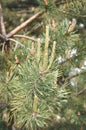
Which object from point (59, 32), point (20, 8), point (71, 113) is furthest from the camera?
point (20, 8)

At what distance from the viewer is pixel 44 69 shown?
134 cm

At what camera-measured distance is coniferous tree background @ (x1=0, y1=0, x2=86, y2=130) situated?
143 cm

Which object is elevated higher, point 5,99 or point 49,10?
point 49,10

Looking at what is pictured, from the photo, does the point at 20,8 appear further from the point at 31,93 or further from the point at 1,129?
the point at 31,93

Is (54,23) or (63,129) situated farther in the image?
(63,129)

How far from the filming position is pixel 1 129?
2225mm

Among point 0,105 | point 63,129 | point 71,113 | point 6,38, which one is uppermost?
point 6,38

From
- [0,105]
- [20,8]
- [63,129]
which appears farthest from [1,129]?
[20,8]

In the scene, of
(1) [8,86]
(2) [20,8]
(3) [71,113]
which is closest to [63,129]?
(3) [71,113]

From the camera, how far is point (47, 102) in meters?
1.53

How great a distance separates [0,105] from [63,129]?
1.82 metres

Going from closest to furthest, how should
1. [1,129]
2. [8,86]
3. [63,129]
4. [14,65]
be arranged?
[8,86] → [14,65] → [1,129] → [63,129]

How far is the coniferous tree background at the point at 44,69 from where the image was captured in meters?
1.43

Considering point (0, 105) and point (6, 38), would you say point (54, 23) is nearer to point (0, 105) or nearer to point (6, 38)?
point (6, 38)
